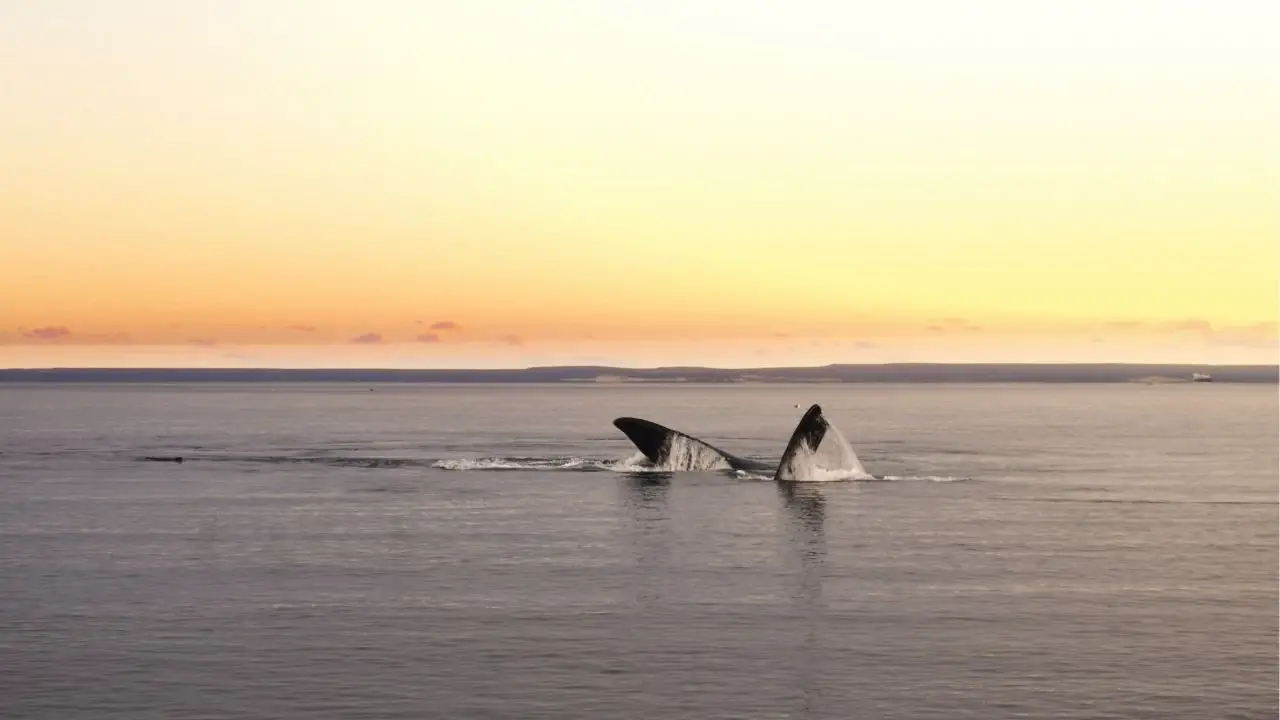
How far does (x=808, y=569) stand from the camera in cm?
3478

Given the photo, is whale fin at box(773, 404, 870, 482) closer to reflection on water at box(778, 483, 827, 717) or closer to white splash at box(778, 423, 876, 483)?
white splash at box(778, 423, 876, 483)

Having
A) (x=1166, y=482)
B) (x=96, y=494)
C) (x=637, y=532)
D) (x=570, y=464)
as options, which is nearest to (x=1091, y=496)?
(x=1166, y=482)

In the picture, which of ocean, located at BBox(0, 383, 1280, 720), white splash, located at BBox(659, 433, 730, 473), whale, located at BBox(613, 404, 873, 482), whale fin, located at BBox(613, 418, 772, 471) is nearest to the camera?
ocean, located at BBox(0, 383, 1280, 720)

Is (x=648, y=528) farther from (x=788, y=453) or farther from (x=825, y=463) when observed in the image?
(x=825, y=463)

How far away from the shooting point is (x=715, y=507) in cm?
4916

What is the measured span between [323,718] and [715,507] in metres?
29.4

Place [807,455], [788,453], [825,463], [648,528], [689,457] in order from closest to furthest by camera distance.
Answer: [648,528]
[807,455]
[788,453]
[825,463]
[689,457]

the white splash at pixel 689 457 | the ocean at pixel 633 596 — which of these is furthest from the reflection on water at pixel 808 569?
the white splash at pixel 689 457

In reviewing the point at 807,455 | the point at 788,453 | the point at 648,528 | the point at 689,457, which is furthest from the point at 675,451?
the point at 648,528

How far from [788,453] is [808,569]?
25.0 meters

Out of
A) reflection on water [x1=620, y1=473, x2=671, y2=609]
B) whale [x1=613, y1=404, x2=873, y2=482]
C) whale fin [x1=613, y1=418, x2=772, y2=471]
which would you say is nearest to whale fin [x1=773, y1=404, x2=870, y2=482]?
whale [x1=613, y1=404, x2=873, y2=482]

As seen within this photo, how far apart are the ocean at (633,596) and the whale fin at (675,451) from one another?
1.93 m

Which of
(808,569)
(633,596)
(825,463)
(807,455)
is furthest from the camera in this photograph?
(825,463)

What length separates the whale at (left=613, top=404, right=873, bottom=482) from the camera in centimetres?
5953
